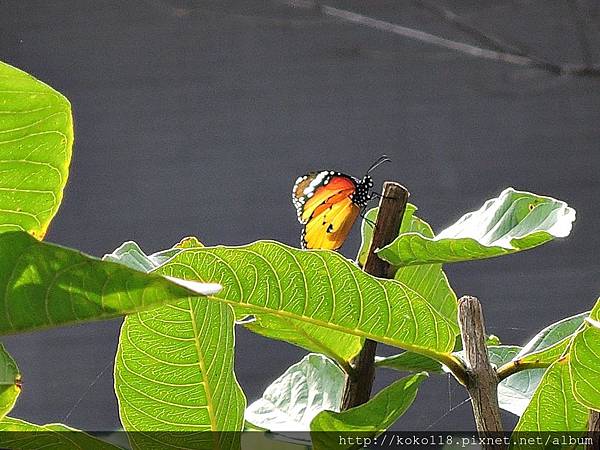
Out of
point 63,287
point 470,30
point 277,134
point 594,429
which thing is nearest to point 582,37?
point 470,30

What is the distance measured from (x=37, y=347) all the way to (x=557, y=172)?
72.9 inches

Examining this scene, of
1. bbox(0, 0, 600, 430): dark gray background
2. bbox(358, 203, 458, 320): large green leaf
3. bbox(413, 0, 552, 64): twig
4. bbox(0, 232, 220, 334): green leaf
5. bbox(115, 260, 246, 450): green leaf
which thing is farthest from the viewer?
bbox(0, 0, 600, 430): dark gray background

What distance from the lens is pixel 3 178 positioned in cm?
33

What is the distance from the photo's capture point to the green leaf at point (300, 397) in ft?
1.65

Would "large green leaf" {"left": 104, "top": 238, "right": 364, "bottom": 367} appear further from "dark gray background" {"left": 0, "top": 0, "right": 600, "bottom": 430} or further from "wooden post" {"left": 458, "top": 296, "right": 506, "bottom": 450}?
"dark gray background" {"left": 0, "top": 0, "right": 600, "bottom": 430}

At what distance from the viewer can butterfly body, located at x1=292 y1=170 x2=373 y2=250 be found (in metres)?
0.59

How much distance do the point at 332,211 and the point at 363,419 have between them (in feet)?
0.90

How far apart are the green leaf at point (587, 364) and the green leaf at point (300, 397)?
191 millimetres

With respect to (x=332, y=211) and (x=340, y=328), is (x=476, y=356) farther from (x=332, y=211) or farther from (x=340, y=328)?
(x=332, y=211)

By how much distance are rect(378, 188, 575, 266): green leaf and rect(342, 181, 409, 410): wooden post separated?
0.01 m

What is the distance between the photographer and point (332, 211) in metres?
0.61

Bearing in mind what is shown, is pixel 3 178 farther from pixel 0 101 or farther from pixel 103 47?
pixel 103 47

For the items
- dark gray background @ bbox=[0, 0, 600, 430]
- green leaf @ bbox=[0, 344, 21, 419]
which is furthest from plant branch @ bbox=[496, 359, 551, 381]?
dark gray background @ bbox=[0, 0, 600, 430]

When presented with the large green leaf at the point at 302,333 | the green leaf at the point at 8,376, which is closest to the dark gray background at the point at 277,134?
the large green leaf at the point at 302,333
